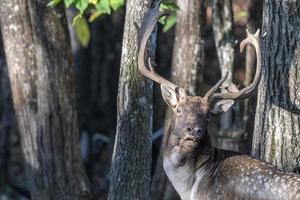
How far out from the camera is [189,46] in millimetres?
13000

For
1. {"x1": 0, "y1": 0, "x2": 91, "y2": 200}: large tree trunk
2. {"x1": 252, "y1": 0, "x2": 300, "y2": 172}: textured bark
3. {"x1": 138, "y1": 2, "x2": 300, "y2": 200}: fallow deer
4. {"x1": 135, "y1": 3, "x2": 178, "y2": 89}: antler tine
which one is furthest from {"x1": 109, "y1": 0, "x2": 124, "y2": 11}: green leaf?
{"x1": 252, "y1": 0, "x2": 300, "y2": 172}: textured bark

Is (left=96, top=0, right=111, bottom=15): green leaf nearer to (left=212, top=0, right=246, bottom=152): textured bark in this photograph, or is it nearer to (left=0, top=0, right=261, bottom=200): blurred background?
(left=212, top=0, right=246, bottom=152): textured bark

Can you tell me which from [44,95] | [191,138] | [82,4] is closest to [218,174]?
[191,138]

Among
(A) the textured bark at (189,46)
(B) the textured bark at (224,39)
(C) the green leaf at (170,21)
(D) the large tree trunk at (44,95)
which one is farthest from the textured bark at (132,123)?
(B) the textured bark at (224,39)

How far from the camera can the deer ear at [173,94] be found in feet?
30.5

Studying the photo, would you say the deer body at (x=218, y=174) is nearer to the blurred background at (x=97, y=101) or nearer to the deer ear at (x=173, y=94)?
the deer ear at (x=173, y=94)

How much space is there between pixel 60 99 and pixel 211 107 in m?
3.43

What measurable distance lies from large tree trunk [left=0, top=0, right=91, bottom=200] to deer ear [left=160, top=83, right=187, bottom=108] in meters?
3.09

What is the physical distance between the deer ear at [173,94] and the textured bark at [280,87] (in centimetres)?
88

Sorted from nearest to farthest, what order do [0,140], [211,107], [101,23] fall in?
[211,107], [0,140], [101,23]

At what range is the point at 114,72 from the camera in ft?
64.8

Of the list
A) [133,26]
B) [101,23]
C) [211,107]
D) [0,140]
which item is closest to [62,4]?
[133,26]

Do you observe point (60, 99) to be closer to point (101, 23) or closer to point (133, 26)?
point (133, 26)

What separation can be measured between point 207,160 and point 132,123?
1.18m
